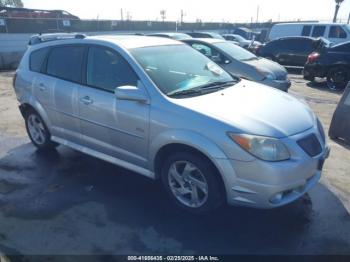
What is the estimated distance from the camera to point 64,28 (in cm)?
2244

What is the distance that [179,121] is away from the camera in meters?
3.24

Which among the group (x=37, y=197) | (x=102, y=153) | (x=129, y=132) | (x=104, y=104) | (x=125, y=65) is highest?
(x=125, y=65)

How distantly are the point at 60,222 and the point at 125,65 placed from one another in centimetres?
183

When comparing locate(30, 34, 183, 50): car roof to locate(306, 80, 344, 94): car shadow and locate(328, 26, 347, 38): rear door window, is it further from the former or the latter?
locate(328, 26, 347, 38): rear door window

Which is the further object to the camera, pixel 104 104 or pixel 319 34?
pixel 319 34

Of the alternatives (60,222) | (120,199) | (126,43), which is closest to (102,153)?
(120,199)

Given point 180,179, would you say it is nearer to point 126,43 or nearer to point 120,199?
point 120,199

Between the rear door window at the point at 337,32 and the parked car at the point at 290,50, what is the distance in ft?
7.10

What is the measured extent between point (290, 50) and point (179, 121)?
1267 centimetres

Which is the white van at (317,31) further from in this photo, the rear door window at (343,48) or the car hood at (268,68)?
the car hood at (268,68)

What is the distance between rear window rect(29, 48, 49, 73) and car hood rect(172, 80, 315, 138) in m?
2.51

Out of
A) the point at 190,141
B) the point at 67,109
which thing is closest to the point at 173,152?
the point at 190,141

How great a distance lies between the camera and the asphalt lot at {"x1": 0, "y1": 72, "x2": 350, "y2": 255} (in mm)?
3084

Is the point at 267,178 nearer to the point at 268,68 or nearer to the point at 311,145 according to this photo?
the point at 311,145
